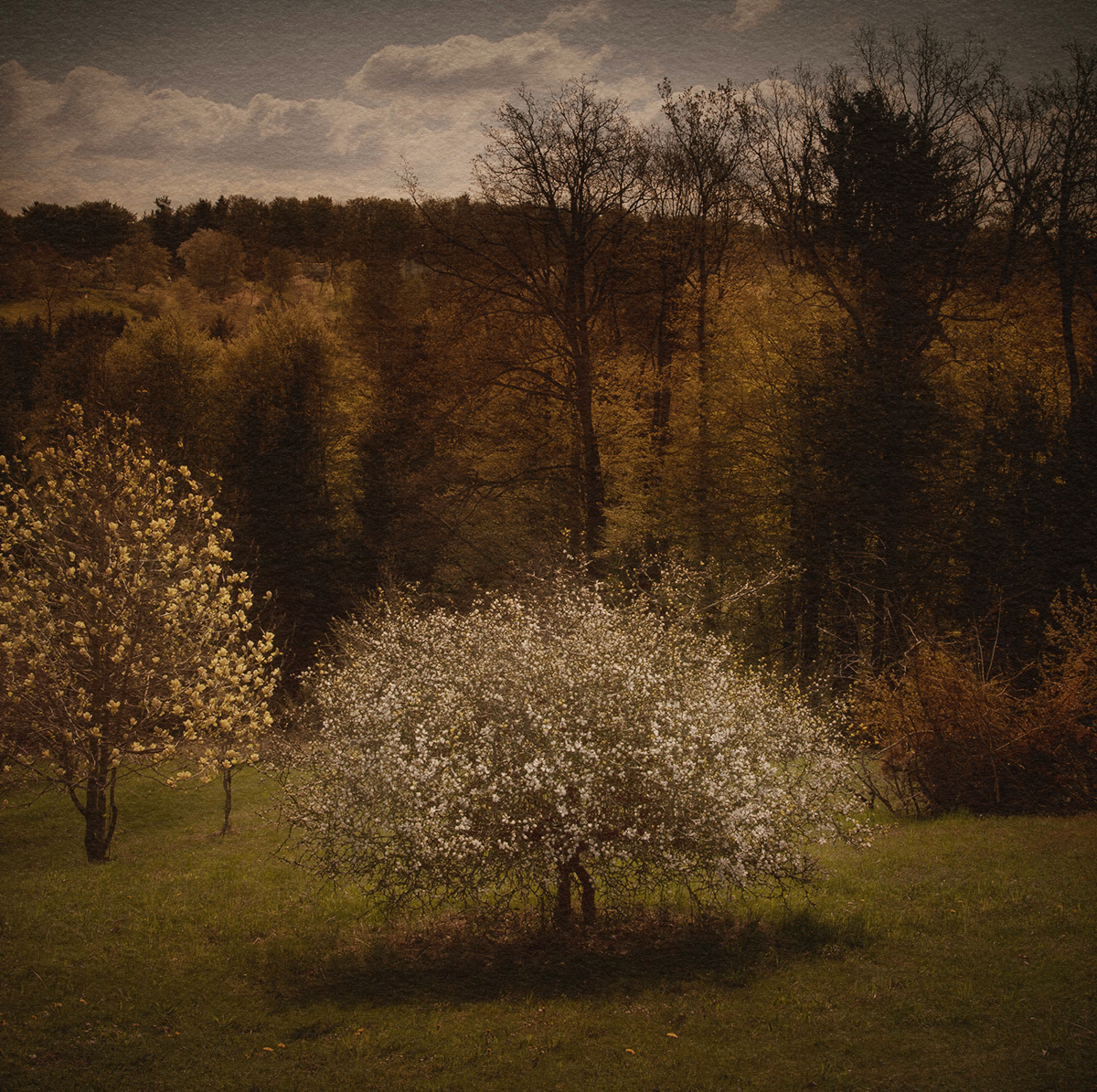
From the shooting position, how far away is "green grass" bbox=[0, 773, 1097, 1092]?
3.68m

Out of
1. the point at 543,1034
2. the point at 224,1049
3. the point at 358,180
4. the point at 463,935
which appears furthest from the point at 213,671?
the point at 358,180

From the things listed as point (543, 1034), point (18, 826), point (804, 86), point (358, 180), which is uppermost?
point (804, 86)

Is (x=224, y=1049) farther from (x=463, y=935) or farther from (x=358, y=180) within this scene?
(x=358, y=180)

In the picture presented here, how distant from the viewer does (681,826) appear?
4.71 meters

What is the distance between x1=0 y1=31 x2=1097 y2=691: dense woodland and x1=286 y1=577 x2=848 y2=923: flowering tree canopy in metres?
4.57

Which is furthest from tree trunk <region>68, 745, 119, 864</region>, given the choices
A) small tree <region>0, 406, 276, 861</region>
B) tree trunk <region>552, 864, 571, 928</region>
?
tree trunk <region>552, 864, 571, 928</region>

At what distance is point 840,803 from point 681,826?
165 cm

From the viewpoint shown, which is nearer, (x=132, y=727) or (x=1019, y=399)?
(x=132, y=727)

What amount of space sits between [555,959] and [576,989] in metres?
0.40

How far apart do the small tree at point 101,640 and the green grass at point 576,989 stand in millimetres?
1210

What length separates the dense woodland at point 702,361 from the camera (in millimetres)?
10000

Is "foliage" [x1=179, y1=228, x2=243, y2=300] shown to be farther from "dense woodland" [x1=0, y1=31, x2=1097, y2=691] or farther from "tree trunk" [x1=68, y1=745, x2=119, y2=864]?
"tree trunk" [x1=68, y1=745, x2=119, y2=864]

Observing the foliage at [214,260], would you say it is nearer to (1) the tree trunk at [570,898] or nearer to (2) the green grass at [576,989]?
(2) the green grass at [576,989]

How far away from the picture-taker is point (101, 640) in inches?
273
